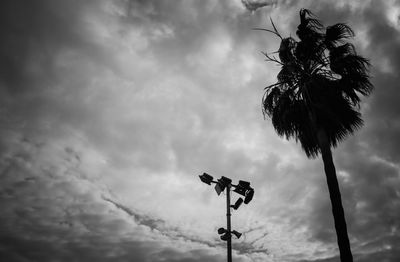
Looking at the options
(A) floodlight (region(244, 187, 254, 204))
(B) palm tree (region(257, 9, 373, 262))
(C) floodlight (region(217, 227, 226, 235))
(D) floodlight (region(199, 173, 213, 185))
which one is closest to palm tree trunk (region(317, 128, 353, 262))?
(B) palm tree (region(257, 9, 373, 262))

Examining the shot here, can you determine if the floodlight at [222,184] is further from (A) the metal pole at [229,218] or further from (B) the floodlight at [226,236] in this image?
(B) the floodlight at [226,236]

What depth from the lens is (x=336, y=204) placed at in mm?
6551

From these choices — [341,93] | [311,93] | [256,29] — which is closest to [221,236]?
[311,93]

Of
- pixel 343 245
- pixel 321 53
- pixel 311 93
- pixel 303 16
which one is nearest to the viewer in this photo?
pixel 343 245

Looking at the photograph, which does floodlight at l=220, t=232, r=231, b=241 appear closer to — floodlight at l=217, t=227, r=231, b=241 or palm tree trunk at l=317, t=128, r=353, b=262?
floodlight at l=217, t=227, r=231, b=241

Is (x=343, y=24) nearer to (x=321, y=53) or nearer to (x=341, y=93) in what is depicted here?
(x=321, y=53)

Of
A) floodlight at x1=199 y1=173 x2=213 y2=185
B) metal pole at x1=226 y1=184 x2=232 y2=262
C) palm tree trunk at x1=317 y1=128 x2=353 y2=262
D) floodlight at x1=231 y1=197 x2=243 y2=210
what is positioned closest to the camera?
palm tree trunk at x1=317 y1=128 x2=353 y2=262

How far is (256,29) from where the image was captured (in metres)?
8.55

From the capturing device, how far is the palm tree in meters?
8.22

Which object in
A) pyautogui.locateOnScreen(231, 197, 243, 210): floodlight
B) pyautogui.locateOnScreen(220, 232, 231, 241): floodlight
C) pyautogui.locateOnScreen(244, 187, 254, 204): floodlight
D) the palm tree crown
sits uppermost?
the palm tree crown

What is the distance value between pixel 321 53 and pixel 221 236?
24.3 ft

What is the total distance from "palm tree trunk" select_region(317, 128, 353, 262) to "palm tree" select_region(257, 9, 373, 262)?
64 mm

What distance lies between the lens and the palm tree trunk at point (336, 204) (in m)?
6.01

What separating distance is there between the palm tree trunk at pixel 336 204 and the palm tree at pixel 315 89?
64mm
